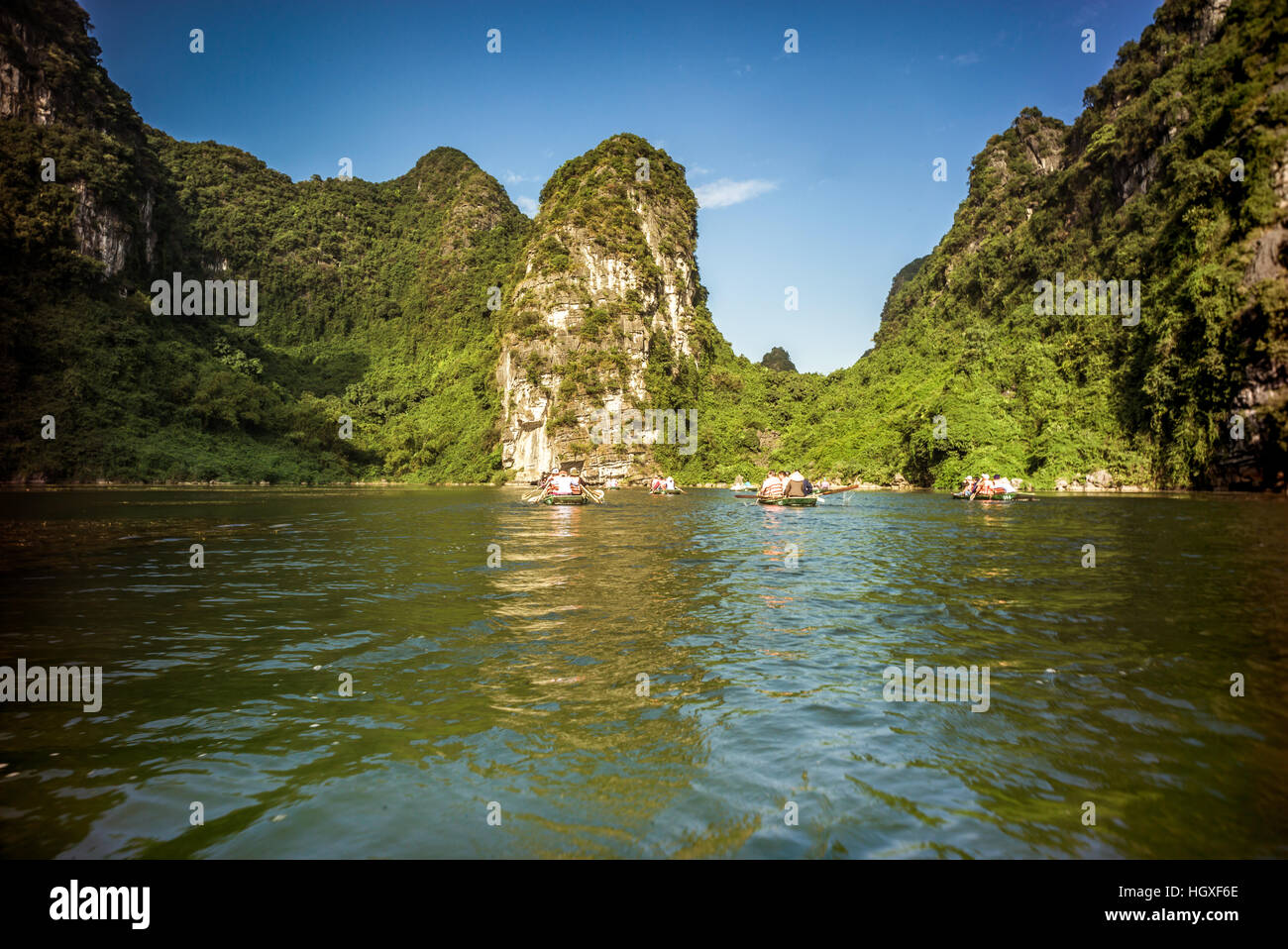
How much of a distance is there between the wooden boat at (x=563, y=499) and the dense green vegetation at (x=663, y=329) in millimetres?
38201

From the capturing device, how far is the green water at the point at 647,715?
3.69m

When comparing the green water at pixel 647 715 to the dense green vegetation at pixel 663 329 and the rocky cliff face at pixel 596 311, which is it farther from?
the rocky cliff face at pixel 596 311

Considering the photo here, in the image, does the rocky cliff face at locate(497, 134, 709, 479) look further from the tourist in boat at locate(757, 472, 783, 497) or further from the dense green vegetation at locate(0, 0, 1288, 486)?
the tourist in boat at locate(757, 472, 783, 497)

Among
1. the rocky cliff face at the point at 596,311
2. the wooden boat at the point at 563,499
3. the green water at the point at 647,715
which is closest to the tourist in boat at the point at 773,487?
the wooden boat at the point at 563,499

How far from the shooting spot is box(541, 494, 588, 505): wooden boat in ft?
132

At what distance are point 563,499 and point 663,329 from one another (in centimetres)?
7785

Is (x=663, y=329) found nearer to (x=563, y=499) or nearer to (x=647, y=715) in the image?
(x=563, y=499)

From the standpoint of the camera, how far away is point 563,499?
133 ft

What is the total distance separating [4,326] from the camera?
58.7m

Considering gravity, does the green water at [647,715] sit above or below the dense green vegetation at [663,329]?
below

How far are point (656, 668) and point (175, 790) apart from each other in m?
4.33

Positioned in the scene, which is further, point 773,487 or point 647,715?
point 773,487

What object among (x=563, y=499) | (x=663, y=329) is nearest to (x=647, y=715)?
(x=563, y=499)
